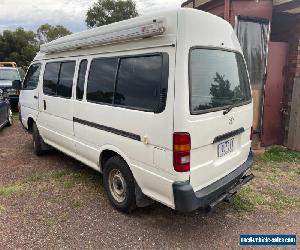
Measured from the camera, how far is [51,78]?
5.45 m

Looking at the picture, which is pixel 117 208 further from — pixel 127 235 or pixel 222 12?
pixel 222 12

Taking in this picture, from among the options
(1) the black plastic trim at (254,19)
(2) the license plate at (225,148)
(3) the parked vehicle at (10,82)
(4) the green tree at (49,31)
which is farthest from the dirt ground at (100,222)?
(4) the green tree at (49,31)

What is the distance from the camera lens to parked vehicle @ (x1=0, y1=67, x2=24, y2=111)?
1216 cm

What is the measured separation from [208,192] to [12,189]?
10.3ft

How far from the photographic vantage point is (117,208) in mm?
4039

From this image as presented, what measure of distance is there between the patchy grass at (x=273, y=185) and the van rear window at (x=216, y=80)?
1432mm

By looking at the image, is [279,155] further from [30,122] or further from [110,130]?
[30,122]

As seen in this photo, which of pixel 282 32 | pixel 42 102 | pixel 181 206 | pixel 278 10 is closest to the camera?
pixel 181 206

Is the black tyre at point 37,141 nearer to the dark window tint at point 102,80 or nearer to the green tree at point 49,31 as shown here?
the dark window tint at point 102,80

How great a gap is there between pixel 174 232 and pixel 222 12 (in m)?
4.50

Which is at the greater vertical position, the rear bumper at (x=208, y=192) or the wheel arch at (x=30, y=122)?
the wheel arch at (x=30, y=122)

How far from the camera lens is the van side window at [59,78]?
4.80m

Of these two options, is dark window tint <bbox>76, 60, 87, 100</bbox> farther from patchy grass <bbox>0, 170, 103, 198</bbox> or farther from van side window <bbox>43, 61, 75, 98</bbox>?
patchy grass <bbox>0, 170, 103, 198</bbox>

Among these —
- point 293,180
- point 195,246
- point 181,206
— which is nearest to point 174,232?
point 195,246
